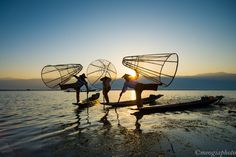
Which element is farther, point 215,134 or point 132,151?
point 215,134

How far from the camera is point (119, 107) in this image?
29375 mm

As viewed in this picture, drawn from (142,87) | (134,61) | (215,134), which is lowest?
(215,134)

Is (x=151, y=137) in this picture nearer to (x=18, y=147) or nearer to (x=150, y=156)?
(x=150, y=156)

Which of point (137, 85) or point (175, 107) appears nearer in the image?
point (137, 85)

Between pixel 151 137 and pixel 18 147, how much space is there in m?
6.68

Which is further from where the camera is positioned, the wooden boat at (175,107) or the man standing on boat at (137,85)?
the wooden boat at (175,107)

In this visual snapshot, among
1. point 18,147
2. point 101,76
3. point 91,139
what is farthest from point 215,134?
point 101,76

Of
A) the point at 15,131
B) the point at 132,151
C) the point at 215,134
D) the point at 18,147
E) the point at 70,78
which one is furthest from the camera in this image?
the point at 70,78

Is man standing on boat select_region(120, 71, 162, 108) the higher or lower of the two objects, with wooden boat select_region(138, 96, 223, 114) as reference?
higher

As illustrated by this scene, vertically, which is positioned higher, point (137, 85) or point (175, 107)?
point (137, 85)

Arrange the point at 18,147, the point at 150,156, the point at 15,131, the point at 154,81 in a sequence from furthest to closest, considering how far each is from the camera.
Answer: the point at 154,81 → the point at 15,131 → the point at 18,147 → the point at 150,156

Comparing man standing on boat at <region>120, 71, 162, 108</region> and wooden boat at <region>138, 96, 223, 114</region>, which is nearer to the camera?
man standing on boat at <region>120, 71, 162, 108</region>

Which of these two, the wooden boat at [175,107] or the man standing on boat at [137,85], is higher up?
the man standing on boat at [137,85]

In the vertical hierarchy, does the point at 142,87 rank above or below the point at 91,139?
above
